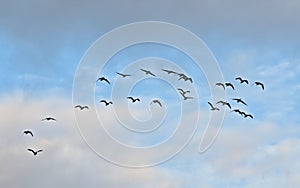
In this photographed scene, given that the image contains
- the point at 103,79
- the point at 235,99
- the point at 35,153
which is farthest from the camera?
the point at 35,153

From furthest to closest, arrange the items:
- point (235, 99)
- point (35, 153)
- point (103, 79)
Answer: point (35, 153) < point (235, 99) < point (103, 79)

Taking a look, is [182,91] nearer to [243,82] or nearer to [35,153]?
[243,82]

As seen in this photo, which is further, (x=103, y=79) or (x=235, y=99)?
(x=235, y=99)

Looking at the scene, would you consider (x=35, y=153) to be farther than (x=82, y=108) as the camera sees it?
Yes

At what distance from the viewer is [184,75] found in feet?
368

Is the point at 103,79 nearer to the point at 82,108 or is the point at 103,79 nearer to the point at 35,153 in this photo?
the point at 82,108

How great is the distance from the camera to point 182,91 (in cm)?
12238

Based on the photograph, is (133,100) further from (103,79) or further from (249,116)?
(249,116)

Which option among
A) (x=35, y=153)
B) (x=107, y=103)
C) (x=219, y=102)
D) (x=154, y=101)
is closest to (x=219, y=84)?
(x=219, y=102)

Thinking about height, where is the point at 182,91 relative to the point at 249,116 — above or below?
above

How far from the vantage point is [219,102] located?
119m

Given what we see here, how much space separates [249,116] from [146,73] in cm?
2236

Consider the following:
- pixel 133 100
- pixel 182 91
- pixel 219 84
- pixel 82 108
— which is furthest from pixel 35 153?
pixel 219 84

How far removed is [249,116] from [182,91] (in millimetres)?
15337
